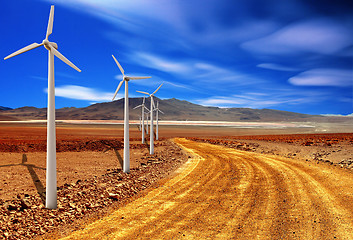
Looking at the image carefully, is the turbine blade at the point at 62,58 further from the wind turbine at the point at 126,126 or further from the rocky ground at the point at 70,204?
the rocky ground at the point at 70,204

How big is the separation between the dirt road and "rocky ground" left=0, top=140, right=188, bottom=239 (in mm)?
1420

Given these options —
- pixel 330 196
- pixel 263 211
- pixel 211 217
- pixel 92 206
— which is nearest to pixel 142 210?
pixel 92 206

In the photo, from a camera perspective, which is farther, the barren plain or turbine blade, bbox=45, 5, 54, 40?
turbine blade, bbox=45, 5, 54, 40

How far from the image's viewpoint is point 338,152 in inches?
1300

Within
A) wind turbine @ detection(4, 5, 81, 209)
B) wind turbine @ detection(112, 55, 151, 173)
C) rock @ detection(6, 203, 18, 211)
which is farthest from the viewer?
wind turbine @ detection(112, 55, 151, 173)

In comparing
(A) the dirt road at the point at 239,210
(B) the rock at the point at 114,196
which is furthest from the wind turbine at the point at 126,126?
(B) the rock at the point at 114,196

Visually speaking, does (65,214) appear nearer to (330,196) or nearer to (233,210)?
(233,210)

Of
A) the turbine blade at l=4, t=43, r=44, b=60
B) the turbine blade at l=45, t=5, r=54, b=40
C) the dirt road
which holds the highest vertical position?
the turbine blade at l=45, t=5, r=54, b=40

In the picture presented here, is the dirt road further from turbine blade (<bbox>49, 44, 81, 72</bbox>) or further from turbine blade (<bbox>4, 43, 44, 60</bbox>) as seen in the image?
turbine blade (<bbox>4, 43, 44, 60</bbox>)

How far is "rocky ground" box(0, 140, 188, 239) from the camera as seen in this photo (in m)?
11.7

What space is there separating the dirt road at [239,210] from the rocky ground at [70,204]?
1.42 metres

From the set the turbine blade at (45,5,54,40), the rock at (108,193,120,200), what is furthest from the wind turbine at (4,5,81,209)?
the rock at (108,193,120,200)

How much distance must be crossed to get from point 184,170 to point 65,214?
1450 cm

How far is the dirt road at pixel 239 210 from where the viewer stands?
11242 millimetres
